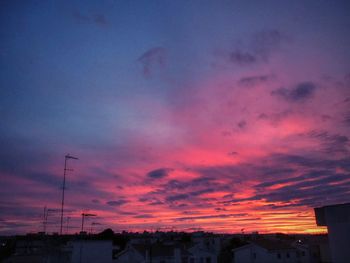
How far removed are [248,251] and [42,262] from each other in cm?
2659


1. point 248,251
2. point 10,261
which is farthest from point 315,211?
point 10,261

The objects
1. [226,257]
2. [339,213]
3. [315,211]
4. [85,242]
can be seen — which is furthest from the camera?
[226,257]

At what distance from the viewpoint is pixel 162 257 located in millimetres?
42312

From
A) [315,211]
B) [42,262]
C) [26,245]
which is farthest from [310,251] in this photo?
[26,245]

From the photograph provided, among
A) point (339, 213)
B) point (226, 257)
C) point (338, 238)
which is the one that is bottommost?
point (226, 257)

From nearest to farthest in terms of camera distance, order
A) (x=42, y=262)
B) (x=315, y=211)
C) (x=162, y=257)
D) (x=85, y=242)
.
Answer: (x=315, y=211)
(x=85, y=242)
(x=42, y=262)
(x=162, y=257)

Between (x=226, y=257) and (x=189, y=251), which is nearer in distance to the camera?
(x=189, y=251)

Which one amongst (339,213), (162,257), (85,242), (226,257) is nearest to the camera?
(339,213)

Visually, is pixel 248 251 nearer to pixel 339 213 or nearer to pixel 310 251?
pixel 310 251

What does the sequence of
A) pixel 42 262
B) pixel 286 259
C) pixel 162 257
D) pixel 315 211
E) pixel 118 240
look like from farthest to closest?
pixel 118 240 < pixel 286 259 < pixel 162 257 < pixel 42 262 < pixel 315 211

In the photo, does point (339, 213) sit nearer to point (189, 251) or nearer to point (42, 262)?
point (189, 251)

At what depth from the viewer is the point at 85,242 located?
33.5 meters

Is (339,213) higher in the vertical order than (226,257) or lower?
higher

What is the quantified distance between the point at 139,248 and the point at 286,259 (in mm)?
20126
